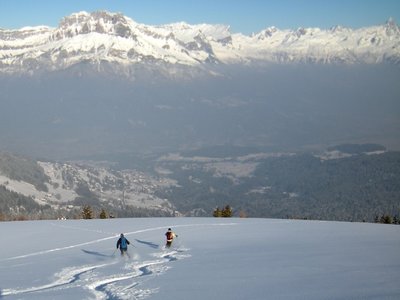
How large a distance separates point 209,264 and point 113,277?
196 inches

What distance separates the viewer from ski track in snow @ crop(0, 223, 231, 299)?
2230 centimetres

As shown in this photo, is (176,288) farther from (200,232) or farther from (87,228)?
(87,228)

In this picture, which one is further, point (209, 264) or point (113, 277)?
point (209, 264)

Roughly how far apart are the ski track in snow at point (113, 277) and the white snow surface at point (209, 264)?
49 mm

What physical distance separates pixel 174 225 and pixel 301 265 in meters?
25.3

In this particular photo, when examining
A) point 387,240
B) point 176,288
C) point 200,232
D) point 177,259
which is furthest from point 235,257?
point 200,232

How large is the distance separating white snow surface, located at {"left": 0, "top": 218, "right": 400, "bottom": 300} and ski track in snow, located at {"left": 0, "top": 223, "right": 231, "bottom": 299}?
49 millimetres

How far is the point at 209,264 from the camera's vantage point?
2852 cm

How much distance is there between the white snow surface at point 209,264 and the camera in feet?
70.3

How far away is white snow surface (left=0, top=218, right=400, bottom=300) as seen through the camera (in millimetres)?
21422

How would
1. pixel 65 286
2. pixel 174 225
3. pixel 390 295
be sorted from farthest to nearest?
1. pixel 174 225
2. pixel 65 286
3. pixel 390 295

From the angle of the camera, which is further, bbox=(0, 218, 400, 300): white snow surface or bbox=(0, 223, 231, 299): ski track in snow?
bbox=(0, 223, 231, 299): ski track in snow

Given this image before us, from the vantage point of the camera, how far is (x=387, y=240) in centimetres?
3566

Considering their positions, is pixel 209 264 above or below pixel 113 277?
above
